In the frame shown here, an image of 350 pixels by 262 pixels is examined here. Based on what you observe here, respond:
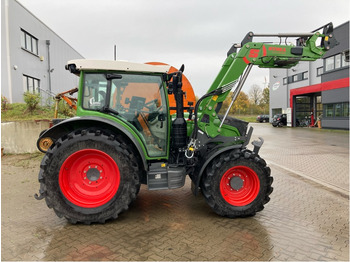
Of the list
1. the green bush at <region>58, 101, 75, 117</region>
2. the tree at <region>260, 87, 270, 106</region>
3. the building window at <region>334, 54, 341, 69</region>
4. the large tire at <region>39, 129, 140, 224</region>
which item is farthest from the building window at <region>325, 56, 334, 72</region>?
the tree at <region>260, 87, 270, 106</region>

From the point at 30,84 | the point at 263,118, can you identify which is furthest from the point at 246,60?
the point at 263,118

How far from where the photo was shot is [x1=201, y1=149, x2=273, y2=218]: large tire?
152 inches

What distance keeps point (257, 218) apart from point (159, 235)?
5.13 ft

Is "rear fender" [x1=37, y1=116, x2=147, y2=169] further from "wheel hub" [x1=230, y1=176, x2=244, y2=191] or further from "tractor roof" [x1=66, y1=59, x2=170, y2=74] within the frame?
"wheel hub" [x1=230, y1=176, x2=244, y2=191]

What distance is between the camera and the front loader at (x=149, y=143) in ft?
11.9

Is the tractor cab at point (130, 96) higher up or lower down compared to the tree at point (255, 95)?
lower down

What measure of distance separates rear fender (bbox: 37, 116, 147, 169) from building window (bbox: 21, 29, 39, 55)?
12.1 metres

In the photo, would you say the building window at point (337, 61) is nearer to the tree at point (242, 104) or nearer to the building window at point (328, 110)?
the building window at point (328, 110)

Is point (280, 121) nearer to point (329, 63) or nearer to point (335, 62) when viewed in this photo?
point (329, 63)

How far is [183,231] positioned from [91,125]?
2.02 m

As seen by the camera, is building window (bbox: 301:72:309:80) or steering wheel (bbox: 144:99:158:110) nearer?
steering wheel (bbox: 144:99:158:110)

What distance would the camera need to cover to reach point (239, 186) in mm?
3996

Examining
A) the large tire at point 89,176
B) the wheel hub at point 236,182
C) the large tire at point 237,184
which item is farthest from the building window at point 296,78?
the large tire at point 89,176

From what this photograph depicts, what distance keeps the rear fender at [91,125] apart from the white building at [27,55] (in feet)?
26.7
